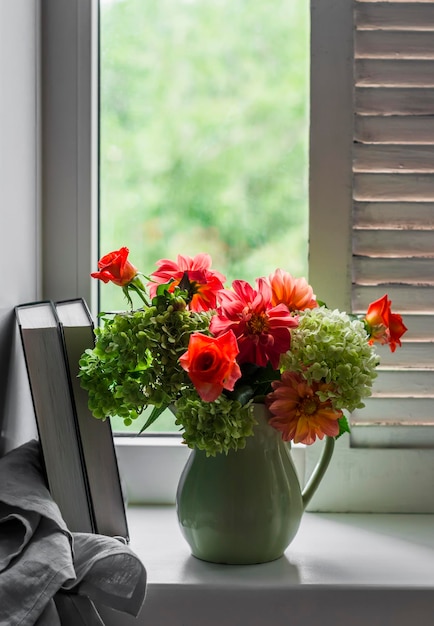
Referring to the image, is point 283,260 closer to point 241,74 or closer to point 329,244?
point 329,244

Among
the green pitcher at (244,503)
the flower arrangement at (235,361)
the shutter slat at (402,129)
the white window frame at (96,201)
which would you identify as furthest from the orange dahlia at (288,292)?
the shutter slat at (402,129)

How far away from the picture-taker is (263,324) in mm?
861

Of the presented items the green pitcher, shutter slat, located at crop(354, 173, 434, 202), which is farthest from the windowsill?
shutter slat, located at crop(354, 173, 434, 202)

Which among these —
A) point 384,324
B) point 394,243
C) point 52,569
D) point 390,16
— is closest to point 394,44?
point 390,16

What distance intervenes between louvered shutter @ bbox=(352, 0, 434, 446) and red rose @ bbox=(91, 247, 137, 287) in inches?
15.3

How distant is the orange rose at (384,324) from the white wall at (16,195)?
1.47ft

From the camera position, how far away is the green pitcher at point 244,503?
2.99ft

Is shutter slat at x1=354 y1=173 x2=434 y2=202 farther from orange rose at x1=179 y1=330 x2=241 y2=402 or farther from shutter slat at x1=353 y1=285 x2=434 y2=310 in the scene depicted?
orange rose at x1=179 y1=330 x2=241 y2=402

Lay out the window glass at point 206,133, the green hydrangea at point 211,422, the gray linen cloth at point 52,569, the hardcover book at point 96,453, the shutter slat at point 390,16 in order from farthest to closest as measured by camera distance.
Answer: the window glass at point 206,133 → the shutter slat at point 390,16 → the hardcover book at point 96,453 → the green hydrangea at point 211,422 → the gray linen cloth at point 52,569

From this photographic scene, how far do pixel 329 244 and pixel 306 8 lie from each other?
1.26 ft

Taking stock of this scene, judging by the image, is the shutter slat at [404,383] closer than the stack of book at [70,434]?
No

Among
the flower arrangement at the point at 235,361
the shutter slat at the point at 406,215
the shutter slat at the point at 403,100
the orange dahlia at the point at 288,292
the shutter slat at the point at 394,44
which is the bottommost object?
the flower arrangement at the point at 235,361

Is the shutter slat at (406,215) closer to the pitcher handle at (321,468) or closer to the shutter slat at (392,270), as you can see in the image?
the shutter slat at (392,270)

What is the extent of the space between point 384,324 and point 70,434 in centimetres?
40
